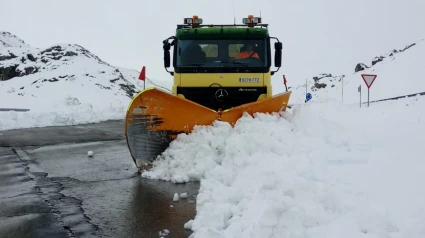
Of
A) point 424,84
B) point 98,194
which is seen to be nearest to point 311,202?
point 98,194

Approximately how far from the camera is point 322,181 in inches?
151

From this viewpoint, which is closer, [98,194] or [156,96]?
[98,194]

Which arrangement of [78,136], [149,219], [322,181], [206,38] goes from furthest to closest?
[78,136], [206,38], [149,219], [322,181]

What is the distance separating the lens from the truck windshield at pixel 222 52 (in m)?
7.75

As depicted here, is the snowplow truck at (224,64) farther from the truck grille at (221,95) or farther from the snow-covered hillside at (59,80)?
the snow-covered hillside at (59,80)

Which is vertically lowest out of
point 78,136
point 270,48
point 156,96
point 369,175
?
point 78,136

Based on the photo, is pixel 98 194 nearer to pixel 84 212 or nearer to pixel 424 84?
pixel 84 212

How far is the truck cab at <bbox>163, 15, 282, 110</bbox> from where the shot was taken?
24.9ft

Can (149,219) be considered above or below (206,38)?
below

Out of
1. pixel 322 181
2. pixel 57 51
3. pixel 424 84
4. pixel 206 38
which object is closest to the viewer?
pixel 322 181

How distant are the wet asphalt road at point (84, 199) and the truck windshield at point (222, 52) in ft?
7.43

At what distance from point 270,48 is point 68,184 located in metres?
4.45

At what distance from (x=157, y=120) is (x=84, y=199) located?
1773mm

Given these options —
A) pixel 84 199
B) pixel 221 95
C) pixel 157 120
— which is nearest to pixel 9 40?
pixel 221 95
